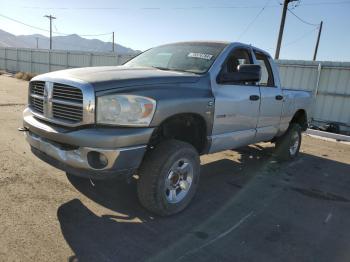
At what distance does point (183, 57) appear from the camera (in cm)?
465

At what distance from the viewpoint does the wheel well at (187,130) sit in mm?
3883

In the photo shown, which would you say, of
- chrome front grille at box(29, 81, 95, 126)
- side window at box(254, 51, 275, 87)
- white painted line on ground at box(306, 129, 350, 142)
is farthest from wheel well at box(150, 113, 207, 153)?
white painted line on ground at box(306, 129, 350, 142)

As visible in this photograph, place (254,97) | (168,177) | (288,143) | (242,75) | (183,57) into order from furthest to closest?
(288,143) → (254,97) → (183,57) → (242,75) → (168,177)

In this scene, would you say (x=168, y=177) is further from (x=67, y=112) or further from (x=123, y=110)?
(x=67, y=112)

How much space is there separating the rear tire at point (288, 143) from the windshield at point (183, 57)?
2760 millimetres

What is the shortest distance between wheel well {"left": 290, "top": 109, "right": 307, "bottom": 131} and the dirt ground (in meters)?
1.61

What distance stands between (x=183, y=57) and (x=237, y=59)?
0.86 meters

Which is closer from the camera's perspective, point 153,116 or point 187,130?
point 153,116

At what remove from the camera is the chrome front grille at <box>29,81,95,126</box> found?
10.3ft

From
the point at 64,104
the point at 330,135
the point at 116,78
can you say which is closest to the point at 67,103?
the point at 64,104

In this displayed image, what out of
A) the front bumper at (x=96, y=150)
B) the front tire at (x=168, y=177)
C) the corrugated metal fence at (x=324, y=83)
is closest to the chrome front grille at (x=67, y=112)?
the front bumper at (x=96, y=150)

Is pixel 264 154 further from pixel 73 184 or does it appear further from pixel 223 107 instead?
pixel 73 184

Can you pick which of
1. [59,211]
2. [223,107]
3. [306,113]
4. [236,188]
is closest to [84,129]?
[59,211]

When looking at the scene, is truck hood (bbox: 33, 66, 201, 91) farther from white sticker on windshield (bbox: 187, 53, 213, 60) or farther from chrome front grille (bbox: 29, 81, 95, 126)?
white sticker on windshield (bbox: 187, 53, 213, 60)
